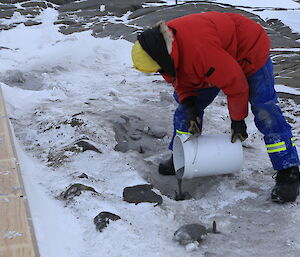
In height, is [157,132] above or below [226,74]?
below

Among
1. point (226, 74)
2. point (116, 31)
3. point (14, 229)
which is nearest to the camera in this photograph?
point (14, 229)

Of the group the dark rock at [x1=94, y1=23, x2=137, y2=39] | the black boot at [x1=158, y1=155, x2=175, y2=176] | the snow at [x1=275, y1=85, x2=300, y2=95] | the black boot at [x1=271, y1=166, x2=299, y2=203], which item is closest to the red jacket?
the black boot at [x1=271, y1=166, x2=299, y2=203]

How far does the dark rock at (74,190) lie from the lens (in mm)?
2747

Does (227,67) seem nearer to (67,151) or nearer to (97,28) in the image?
(67,151)

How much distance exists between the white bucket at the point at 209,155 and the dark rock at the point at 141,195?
321mm

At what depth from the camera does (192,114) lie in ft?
9.98

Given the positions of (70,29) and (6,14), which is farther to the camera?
(6,14)

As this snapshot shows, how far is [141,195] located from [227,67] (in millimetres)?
1056

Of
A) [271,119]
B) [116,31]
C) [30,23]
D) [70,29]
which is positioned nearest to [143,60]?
[271,119]

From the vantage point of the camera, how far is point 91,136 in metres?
3.77

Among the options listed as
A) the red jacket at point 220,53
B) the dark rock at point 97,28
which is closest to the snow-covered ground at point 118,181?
the red jacket at point 220,53

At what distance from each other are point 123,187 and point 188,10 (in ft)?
34.5

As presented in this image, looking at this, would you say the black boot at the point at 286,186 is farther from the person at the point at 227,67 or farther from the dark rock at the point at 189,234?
the dark rock at the point at 189,234

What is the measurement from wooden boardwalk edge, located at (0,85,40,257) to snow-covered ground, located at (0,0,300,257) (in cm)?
10
